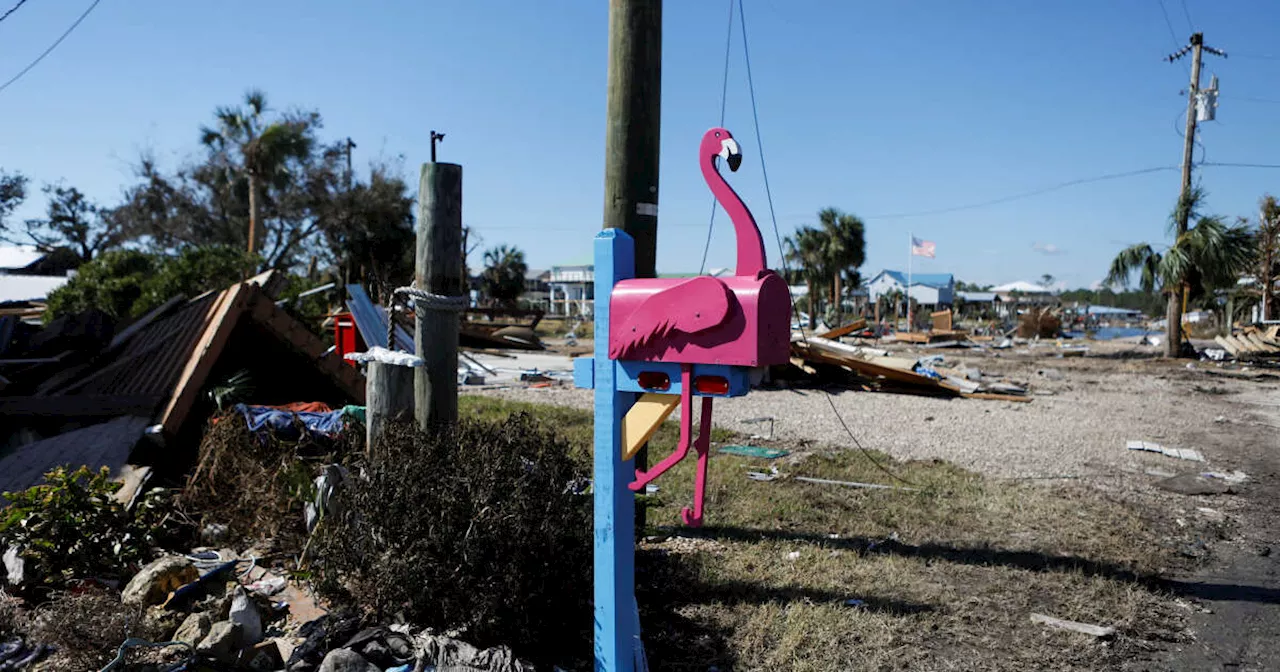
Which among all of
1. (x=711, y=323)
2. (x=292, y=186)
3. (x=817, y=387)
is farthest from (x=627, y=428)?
(x=292, y=186)

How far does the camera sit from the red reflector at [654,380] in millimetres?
3057

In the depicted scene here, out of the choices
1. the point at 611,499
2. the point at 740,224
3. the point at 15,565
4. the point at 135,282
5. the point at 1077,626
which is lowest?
the point at 1077,626

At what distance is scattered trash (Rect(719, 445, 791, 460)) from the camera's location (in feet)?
26.8

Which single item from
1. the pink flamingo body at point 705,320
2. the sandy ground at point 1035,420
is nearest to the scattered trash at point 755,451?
the sandy ground at point 1035,420

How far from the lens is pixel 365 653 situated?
3096 millimetres

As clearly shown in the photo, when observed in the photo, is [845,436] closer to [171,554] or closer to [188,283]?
[171,554]

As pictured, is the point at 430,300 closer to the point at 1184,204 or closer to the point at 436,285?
the point at 436,285

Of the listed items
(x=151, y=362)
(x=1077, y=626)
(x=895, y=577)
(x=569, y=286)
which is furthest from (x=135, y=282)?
(x=569, y=286)

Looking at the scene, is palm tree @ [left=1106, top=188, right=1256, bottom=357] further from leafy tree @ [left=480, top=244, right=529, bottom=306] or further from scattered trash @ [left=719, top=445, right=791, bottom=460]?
leafy tree @ [left=480, top=244, right=529, bottom=306]

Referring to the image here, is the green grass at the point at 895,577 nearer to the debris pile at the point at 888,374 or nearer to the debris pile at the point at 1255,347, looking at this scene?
the debris pile at the point at 888,374

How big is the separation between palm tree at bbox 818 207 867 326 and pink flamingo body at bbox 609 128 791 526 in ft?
143

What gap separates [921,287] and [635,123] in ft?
217

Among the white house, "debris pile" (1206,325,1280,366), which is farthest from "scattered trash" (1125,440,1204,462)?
the white house

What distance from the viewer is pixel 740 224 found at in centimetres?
313
